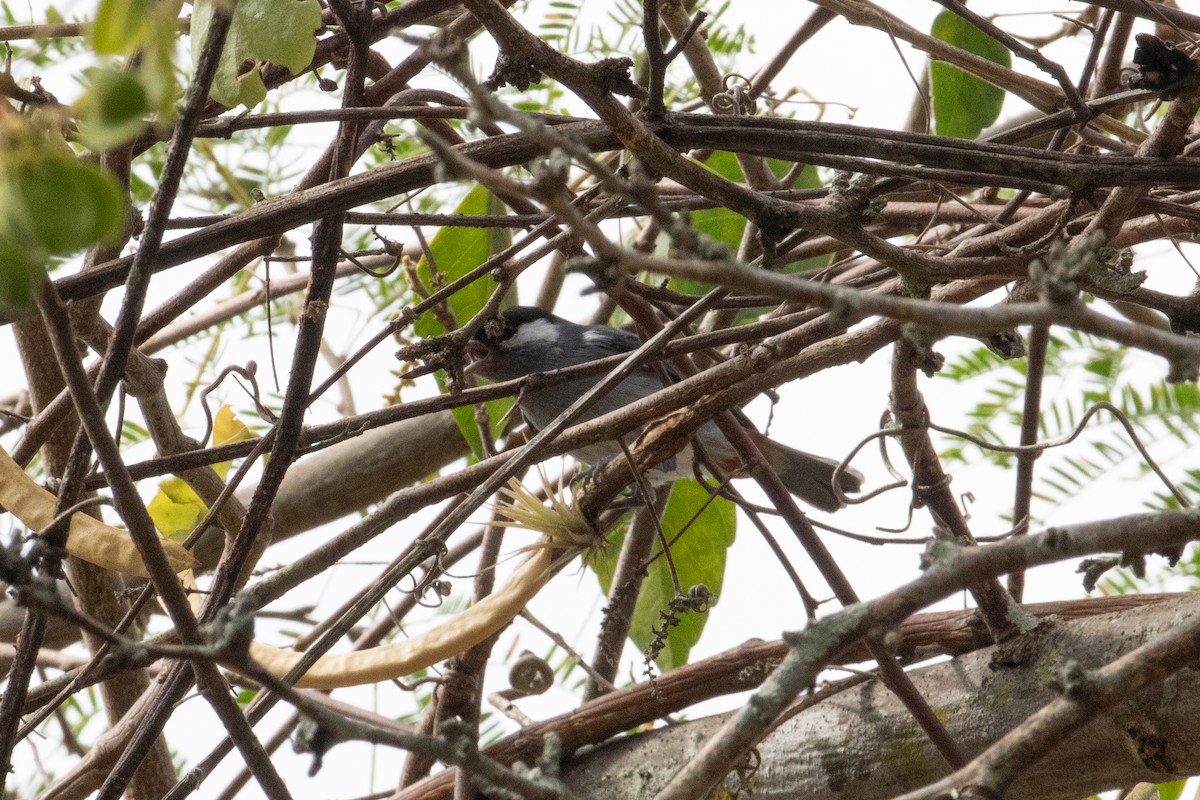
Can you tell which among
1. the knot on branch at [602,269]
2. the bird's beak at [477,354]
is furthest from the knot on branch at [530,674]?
the bird's beak at [477,354]

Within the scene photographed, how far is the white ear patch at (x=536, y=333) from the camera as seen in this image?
4.34 metres

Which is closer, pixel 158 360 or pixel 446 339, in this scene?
pixel 446 339

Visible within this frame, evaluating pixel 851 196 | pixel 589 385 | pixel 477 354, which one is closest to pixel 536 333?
pixel 589 385

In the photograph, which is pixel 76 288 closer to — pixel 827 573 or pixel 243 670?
pixel 243 670

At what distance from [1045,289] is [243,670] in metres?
0.76

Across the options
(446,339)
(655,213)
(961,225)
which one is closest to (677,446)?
(446,339)

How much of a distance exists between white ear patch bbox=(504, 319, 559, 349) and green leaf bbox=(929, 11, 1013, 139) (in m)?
1.95

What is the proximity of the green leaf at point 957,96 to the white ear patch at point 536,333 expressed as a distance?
1.95 metres

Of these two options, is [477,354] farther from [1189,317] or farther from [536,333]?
[1189,317]

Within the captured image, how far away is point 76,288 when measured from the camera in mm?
1685

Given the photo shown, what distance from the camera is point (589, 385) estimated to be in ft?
14.0

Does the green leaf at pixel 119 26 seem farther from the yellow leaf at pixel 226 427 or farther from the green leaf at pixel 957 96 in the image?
the green leaf at pixel 957 96

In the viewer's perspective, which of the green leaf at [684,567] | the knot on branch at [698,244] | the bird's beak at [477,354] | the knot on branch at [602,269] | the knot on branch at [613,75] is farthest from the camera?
the bird's beak at [477,354]

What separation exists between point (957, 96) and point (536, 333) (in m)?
2.07
